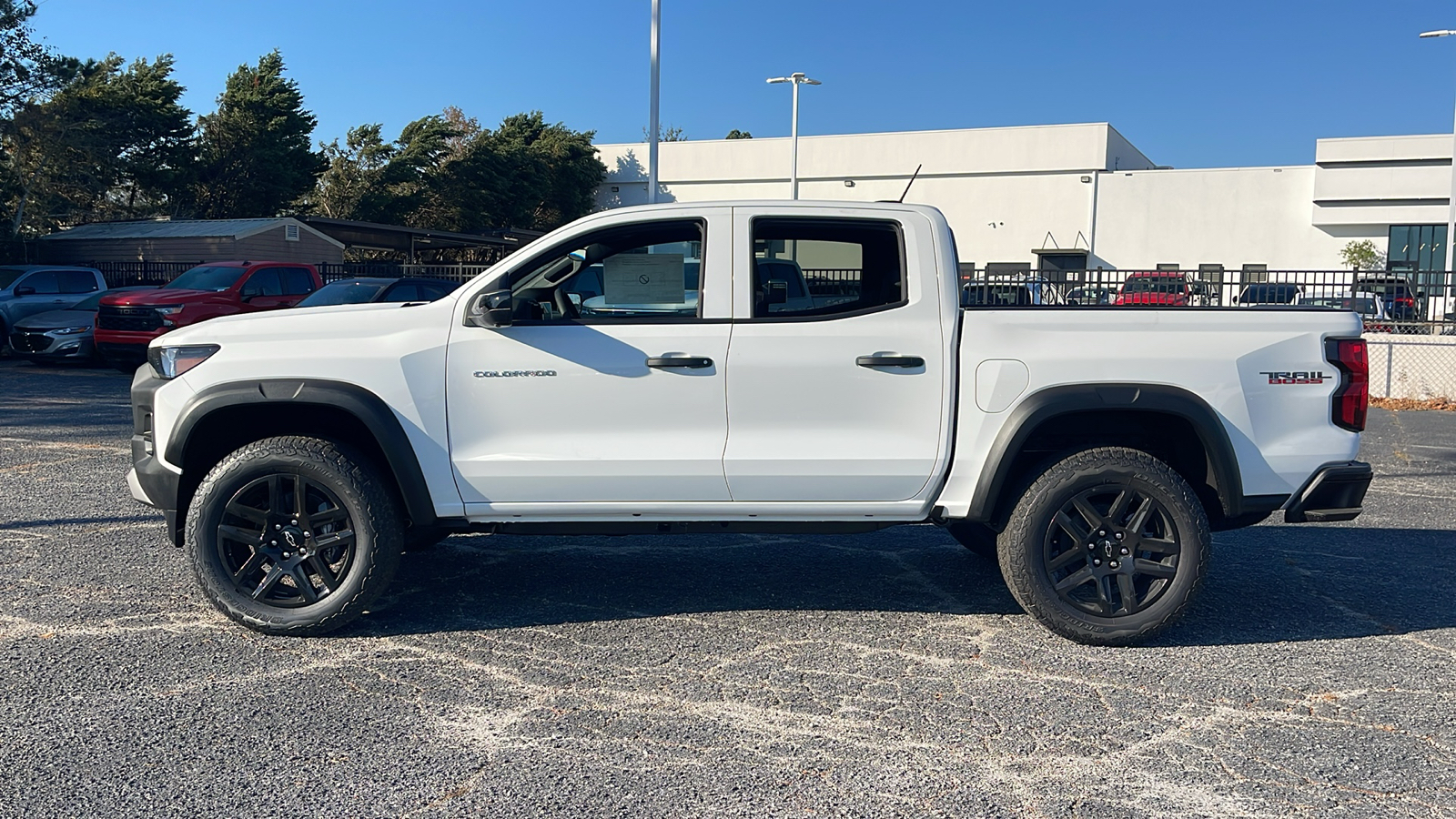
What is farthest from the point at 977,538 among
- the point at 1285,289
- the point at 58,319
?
the point at 58,319

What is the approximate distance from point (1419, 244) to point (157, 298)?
48.5m

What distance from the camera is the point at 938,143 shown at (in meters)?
56.4

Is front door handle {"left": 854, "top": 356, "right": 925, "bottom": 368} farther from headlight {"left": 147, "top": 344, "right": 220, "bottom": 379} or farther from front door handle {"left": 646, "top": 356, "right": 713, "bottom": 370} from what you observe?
headlight {"left": 147, "top": 344, "right": 220, "bottom": 379}

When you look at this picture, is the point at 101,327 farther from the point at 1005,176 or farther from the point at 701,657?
the point at 1005,176

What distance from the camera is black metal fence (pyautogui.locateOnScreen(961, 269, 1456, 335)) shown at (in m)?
14.6

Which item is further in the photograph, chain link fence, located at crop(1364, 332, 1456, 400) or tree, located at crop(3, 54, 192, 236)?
tree, located at crop(3, 54, 192, 236)

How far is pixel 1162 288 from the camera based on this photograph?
15.4 m

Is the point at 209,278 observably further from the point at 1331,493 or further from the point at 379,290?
the point at 1331,493

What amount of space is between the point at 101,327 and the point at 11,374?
5.04ft

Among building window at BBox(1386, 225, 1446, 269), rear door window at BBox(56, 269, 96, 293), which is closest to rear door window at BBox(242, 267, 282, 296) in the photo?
rear door window at BBox(56, 269, 96, 293)

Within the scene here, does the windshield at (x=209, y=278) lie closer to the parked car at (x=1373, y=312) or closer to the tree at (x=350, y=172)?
the parked car at (x=1373, y=312)

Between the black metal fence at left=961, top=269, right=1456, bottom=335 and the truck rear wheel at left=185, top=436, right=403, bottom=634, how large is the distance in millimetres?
10400

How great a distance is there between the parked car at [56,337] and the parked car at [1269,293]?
52.9 ft

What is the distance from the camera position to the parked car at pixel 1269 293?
14805 millimetres
